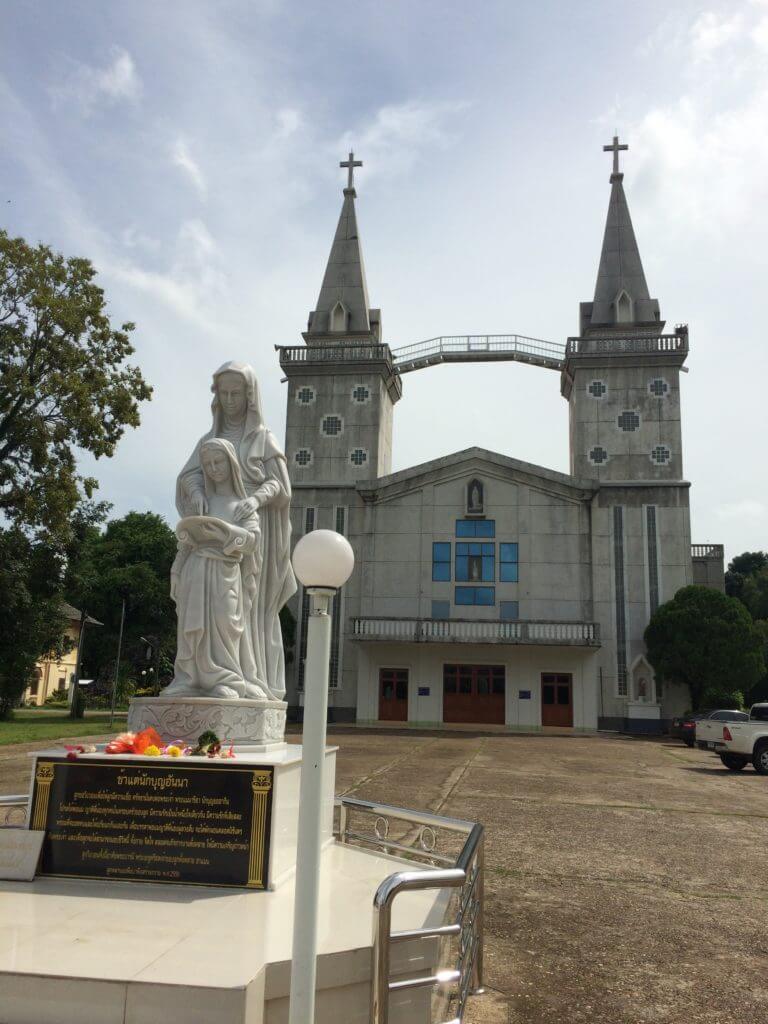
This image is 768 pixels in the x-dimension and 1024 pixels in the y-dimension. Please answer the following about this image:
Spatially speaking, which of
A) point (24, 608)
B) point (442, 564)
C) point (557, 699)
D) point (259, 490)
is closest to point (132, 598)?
point (24, 608)

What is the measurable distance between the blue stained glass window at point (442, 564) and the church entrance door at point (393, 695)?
13.1ft

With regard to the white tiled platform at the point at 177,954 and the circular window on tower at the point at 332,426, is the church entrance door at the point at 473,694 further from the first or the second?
the white tiled platform at the point at 177,954

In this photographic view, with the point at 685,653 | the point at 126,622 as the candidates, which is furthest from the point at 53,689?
the point at 685,653

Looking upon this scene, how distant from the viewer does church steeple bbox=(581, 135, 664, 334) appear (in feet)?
115

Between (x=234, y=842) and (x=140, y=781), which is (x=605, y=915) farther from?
(x=140, y=781)

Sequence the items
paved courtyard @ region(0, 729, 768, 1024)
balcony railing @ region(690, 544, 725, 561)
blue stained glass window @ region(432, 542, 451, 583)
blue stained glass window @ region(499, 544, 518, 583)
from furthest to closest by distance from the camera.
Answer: balcony railing @ region(690, 544, 725, 561) < blue stained glass window @ region(432, 542, 451, 583) < blue stained glass window @ region(499, 544, 518, 583) < paved courtyard @ region(0, 729, 768, 1024)

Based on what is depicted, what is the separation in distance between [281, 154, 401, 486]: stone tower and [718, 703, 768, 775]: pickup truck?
67.2ft

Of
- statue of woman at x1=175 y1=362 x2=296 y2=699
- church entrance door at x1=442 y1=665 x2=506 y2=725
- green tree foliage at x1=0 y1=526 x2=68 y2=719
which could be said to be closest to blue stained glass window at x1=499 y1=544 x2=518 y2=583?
church entrance door at x1=442 y1=665 x2=506 y2=725

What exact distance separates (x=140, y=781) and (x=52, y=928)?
1092mm

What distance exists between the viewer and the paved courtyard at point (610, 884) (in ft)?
14.5

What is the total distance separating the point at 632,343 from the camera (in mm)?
34188

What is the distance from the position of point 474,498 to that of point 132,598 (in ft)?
55.7

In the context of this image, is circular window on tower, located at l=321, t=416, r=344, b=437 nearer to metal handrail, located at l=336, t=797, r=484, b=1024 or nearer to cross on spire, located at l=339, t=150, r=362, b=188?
cross on spire, located at l=339, t=150, r=362, b=188

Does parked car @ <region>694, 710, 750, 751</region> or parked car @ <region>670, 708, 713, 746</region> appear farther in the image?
parked car @ <region>670, 708, 713, 746</region>
